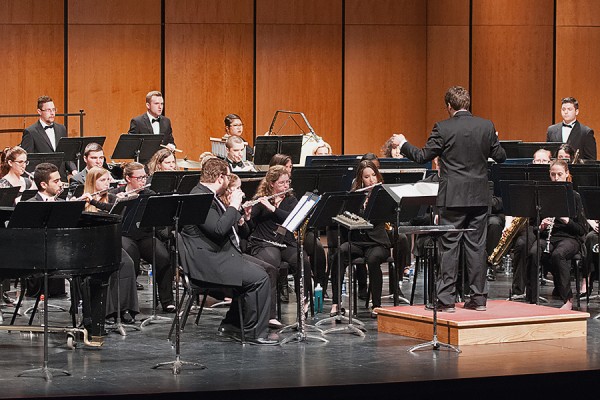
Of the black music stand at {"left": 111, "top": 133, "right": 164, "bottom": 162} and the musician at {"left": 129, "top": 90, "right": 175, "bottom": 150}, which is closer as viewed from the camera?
the black music stand at {"left": 111, "top": 133, "right": 164, "bottom": 162}

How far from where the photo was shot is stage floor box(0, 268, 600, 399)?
18.5 ft

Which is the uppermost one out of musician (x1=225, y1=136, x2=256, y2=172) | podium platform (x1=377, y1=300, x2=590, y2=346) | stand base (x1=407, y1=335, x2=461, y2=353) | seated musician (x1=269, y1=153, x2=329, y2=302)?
musician (x1=225, y1=136, x2=256, y2=172)

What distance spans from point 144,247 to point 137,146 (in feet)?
8.03

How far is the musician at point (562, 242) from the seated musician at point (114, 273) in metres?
2.98

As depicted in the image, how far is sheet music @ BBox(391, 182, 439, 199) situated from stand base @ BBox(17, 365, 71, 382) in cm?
238

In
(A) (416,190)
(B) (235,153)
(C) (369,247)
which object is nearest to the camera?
(A) (416,190)

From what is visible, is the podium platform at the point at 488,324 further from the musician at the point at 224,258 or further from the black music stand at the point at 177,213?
the black music stand at the point at 177,213

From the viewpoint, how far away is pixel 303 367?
20.3ft

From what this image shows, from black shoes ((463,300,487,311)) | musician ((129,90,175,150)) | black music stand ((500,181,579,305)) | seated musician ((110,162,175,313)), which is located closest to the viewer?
black shoes ((463,300,487,311))

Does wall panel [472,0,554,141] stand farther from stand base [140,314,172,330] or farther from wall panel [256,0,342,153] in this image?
stand base [140,314,172,330]

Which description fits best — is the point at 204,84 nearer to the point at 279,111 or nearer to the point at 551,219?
the point at 279,111

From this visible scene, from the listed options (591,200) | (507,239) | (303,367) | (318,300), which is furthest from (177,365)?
(507,239)

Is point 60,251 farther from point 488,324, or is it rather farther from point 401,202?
point 488,324

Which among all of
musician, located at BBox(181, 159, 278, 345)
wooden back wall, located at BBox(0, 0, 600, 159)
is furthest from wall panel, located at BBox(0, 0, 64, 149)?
musician, located at BBox(181, 159, 278, 345)
